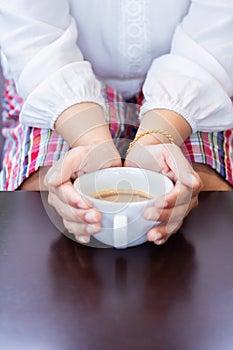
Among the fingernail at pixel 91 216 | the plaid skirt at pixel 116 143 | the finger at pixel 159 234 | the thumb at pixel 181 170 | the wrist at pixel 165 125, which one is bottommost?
the plaid skirt at pixel 116 143

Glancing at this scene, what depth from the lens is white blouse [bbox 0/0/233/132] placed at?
835 millimetres

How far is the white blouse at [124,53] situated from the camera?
0.83m

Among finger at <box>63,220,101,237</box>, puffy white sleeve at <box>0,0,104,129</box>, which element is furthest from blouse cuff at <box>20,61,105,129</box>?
finger at <box>63,220,101,237</box>

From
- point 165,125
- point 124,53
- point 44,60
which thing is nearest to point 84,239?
point 165,125

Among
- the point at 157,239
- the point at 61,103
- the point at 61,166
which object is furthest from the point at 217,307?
the point at 61,103

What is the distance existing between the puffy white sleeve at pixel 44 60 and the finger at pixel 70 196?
23 centimetres

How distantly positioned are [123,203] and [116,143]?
0.24 m

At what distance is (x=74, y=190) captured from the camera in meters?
0.59

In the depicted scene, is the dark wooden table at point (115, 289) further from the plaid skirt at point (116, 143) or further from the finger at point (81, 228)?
the plaid skirt at point (116, 143)

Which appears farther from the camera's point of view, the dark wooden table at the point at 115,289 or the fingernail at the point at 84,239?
the fingernail at the point at 84,239

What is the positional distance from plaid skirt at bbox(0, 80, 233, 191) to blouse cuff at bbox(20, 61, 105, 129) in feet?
0.10

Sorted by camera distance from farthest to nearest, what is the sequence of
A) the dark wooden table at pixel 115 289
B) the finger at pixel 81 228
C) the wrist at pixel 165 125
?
the wrist at pixel 165 125 < the finger at pixel 81 228 < the dark wooden table at pixel 115 289

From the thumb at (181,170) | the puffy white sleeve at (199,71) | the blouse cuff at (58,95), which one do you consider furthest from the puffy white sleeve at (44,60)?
the thumb at (181,170)

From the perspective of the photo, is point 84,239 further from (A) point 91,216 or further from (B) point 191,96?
(B) point 191,96
